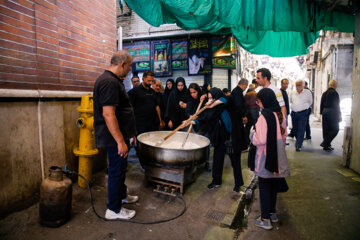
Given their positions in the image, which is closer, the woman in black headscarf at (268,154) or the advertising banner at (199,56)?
the woman in black headscarf at (268,154)

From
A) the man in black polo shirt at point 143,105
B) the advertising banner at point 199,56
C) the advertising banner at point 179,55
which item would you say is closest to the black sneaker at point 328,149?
the advertising banner at point 199,56

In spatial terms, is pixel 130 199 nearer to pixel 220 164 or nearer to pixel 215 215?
pixel 215 215

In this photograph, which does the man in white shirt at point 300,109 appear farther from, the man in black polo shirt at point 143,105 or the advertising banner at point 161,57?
the advertising banner at point 161,57

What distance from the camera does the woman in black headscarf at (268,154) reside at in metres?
2.64

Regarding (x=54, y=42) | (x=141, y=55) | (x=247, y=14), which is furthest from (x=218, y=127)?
(x=141, y=55)

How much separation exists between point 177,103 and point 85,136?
2.74 metres

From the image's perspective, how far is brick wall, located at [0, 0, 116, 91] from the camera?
2877mm

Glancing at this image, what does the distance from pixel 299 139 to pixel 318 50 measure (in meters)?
13.9

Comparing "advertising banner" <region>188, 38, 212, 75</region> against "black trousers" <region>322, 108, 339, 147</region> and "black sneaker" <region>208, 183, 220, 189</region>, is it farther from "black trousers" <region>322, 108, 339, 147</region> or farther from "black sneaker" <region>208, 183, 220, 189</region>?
"black sneaker" <region>208, 183, 220, 189</region>

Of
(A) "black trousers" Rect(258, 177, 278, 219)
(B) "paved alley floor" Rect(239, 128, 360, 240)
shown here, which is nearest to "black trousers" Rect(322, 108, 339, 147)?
(B) "paved alley floor" Rect(239, 128, 360, 240)

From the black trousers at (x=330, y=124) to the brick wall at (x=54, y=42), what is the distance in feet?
21.9

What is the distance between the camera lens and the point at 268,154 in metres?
2.64

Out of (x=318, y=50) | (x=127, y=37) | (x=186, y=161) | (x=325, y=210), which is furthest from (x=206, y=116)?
(x=318, y=50)

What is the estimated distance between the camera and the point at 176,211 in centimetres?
325
